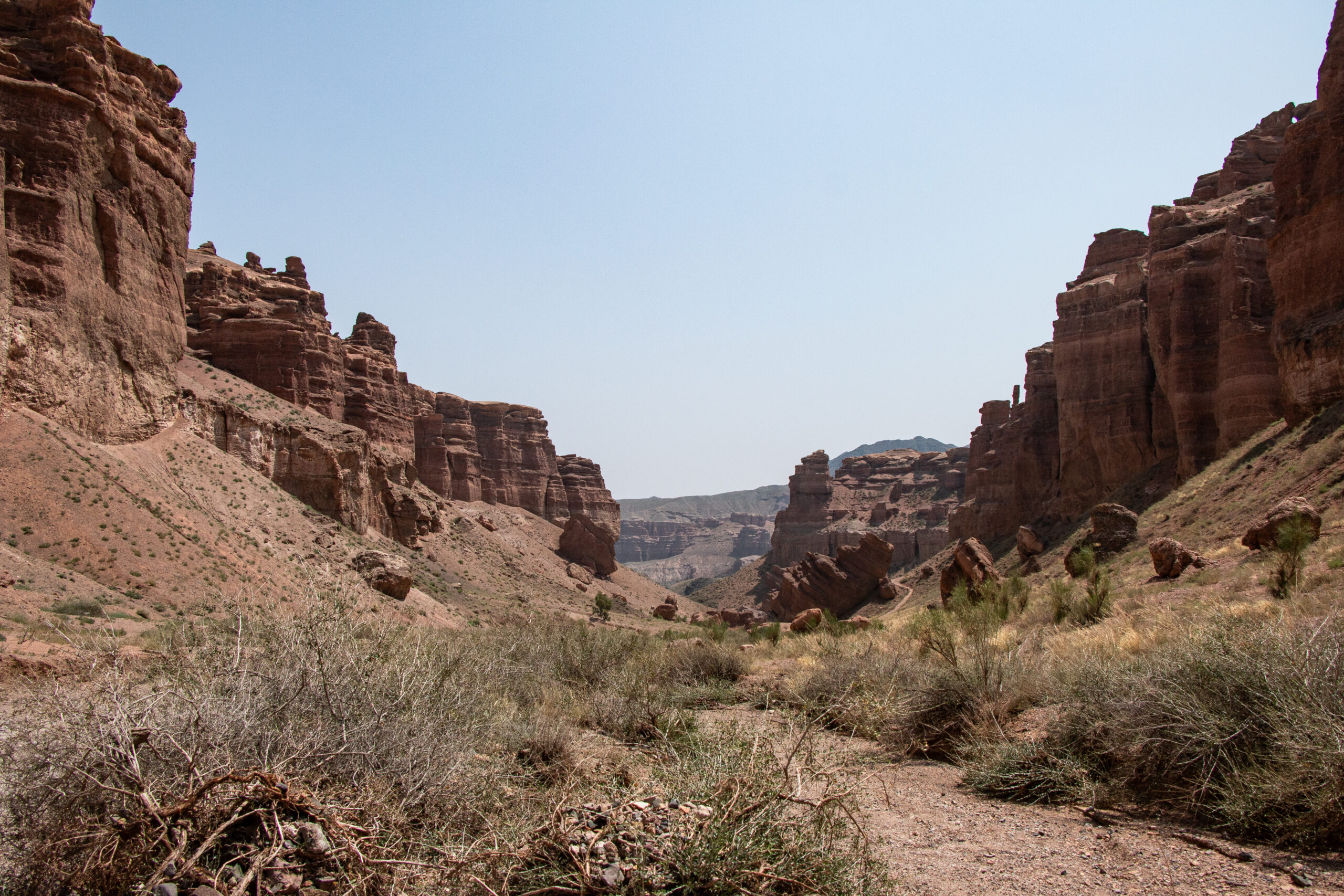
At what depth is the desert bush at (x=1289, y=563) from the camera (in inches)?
469

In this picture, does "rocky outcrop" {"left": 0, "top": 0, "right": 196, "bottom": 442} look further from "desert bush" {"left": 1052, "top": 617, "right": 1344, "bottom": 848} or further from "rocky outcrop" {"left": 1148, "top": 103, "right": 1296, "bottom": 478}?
"rocky outcrop" {"left": 1148, "top": 103, "right": 1296, "bottom": 478}

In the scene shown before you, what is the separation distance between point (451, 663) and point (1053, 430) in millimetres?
46926

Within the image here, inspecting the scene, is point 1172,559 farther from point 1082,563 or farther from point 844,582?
point 844,582

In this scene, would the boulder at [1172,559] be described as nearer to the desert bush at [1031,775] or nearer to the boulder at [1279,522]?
the boulder at [1279,522]

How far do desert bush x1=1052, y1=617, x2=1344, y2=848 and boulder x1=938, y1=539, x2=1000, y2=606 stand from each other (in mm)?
17828

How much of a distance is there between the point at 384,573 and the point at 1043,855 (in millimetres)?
26495

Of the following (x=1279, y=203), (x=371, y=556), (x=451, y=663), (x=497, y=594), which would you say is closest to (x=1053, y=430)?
(x=1279, y=203)

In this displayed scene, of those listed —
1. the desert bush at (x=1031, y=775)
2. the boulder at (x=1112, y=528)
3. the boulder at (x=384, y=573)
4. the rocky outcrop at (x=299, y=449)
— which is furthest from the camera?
the rocky outcrop at (x=299, y=449)

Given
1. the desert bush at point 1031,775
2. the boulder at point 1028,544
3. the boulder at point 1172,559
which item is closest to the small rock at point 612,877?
the desert bush at point 1031,775

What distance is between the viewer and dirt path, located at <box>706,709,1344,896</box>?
16.6 ft

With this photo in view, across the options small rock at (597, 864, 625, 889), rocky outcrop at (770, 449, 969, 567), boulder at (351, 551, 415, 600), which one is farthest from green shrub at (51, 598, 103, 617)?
rocky outcrop at (770, 449, 969, 567)

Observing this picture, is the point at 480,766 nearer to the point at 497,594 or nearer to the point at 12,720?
the point at 12,720

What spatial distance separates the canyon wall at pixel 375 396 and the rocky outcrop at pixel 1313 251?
41.5m

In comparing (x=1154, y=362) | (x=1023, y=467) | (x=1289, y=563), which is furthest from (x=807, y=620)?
(x=1023, y=467)
